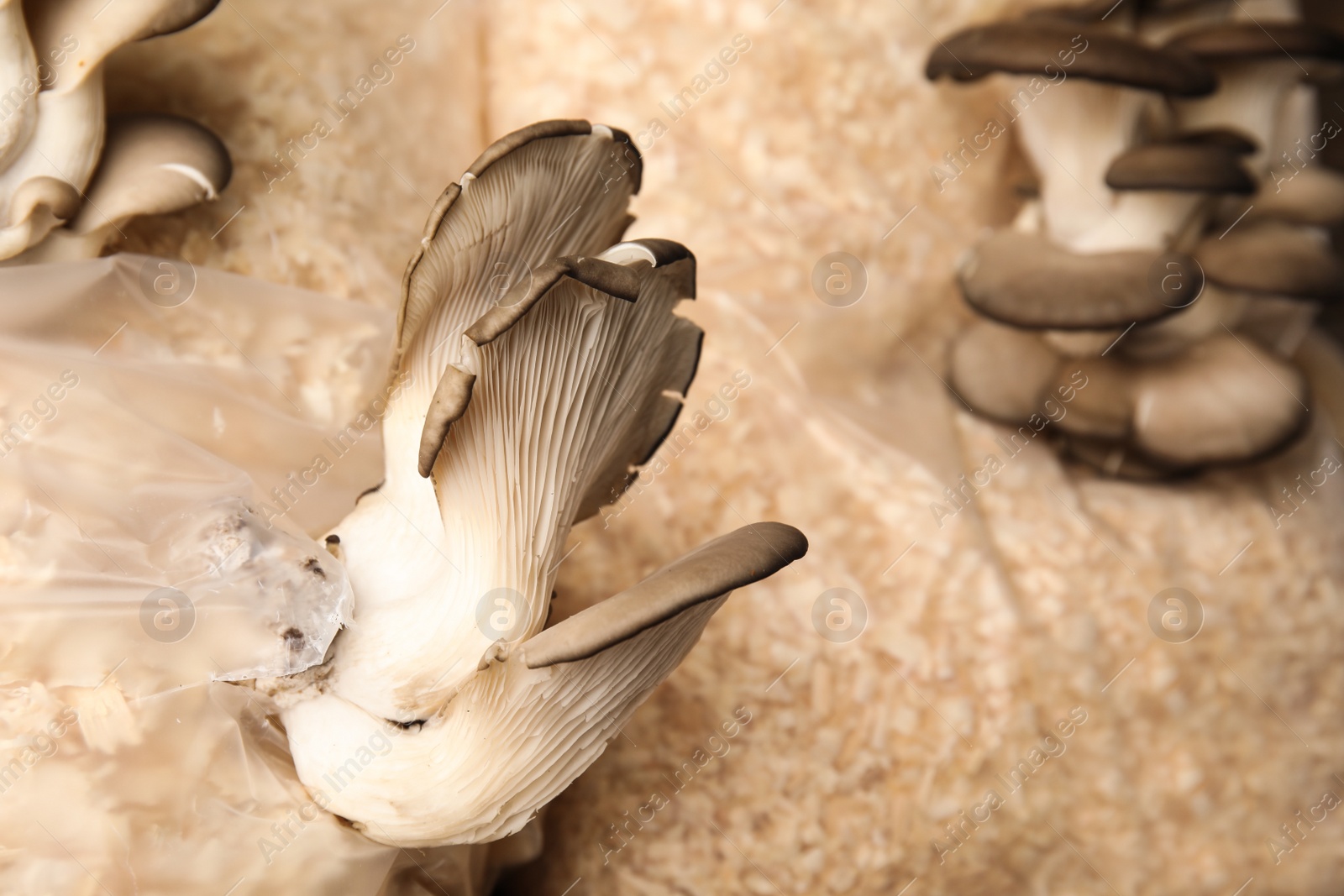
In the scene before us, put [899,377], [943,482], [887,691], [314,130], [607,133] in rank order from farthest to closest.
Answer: [899,377], [943,482], [887,691], [314,130], [607,133]

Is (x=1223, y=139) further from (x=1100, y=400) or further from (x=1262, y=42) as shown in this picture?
(x=1100, y=400)

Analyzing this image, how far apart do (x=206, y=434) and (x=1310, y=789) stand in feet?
5.71

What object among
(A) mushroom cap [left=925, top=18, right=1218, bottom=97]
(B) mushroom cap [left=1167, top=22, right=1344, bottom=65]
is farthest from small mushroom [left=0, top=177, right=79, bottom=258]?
(B) mushroom cap [left=1167, top=22, right=1344, bottom=65]

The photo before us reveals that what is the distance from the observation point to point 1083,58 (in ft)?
4.32

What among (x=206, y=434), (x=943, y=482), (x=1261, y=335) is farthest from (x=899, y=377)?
(x=206, y=434)

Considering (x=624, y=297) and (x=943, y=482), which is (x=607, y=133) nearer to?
(x=624, y=297)

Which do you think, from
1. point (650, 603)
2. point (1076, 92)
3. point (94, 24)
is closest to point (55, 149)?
point (94, 24)

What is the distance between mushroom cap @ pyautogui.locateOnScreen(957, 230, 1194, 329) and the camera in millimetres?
1402

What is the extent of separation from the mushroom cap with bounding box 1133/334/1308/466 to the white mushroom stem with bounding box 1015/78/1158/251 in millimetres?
236

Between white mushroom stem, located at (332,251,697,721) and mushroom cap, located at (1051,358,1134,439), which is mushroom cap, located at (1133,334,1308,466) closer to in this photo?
mushroom cap, located at (1051,358,1134,439)

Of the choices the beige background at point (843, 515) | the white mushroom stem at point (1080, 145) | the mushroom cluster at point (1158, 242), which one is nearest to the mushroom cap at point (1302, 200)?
the mushroom cluster at point (1158, 242)

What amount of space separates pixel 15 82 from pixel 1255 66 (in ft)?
5.74

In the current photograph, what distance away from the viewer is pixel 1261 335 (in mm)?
1751

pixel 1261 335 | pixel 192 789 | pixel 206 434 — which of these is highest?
pixel 206 434
